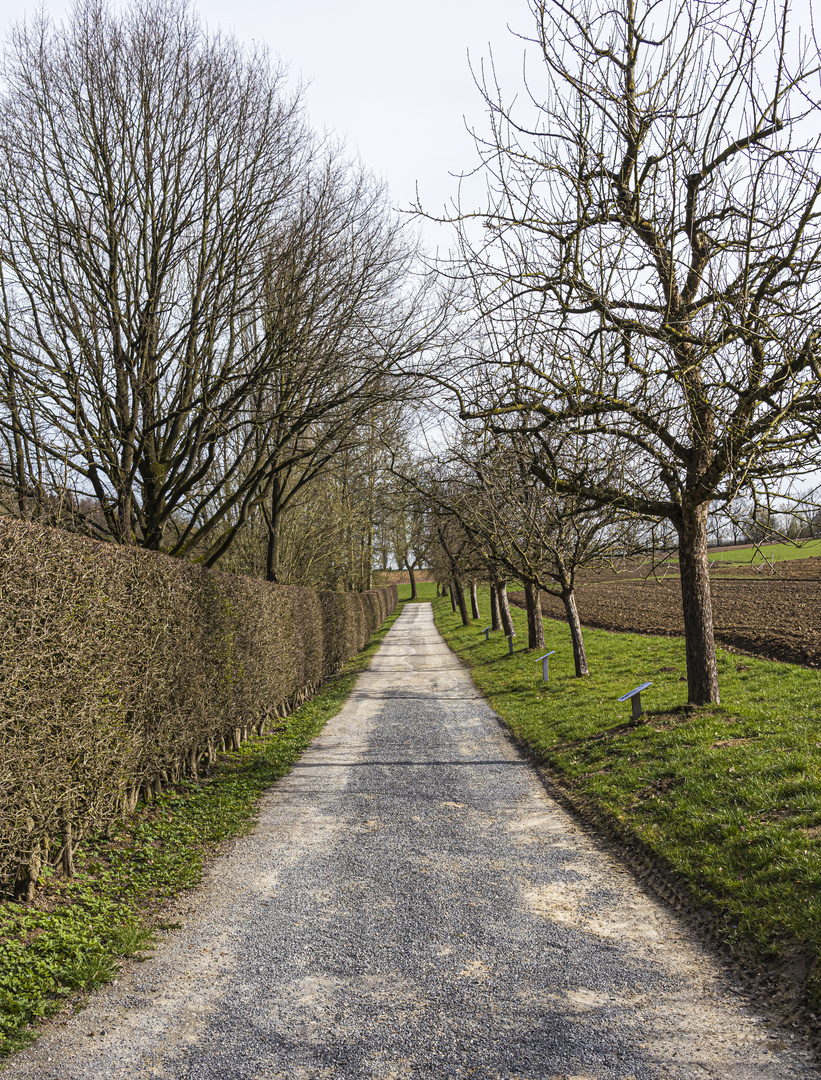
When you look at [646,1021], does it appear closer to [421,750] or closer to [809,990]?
[809,990]

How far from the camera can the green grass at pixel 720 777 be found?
14.5 ft

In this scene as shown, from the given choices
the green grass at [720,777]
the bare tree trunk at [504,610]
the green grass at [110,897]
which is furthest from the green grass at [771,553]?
the bare tree trunk at [504,610]

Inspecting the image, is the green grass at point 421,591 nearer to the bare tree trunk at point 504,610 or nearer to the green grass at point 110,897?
the bare tree trunk at point 504,610

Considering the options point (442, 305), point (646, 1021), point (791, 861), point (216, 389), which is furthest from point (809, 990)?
point (442, 305)

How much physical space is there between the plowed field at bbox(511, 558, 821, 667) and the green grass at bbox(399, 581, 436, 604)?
122 ft

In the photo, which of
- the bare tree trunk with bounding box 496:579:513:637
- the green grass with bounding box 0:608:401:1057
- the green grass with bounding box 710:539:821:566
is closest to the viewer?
the green grass with bounding box 0:608:401:1057

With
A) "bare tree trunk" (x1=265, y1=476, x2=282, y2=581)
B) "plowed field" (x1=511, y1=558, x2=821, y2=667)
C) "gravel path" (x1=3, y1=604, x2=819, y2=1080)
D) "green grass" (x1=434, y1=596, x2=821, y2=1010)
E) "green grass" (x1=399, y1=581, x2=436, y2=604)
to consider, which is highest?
"bare tree trunk" (x1=265, y1=476, x2=282, y2=581)

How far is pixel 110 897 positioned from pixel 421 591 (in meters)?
84.0

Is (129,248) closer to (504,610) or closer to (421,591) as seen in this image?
(504,610)

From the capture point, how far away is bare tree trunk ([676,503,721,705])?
912 cm

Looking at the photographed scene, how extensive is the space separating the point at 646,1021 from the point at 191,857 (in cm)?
412

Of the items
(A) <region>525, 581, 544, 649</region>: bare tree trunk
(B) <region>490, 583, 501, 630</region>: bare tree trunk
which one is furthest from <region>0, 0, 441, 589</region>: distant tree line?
(B) <region>490, 583, 501, 630</region>: bare tree trunk

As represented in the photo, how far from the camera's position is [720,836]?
543 cm

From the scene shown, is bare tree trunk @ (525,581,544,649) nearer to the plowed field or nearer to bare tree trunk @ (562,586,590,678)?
the plowed field
